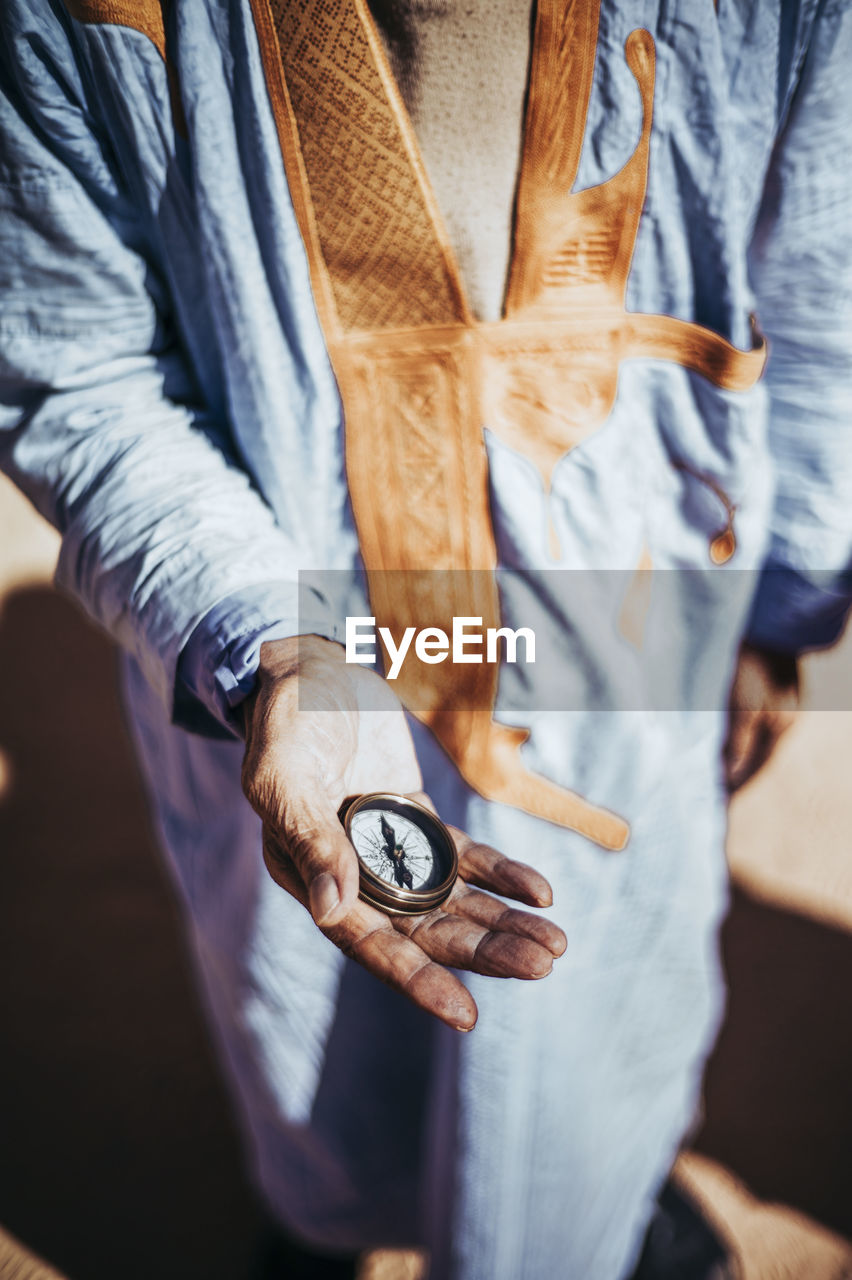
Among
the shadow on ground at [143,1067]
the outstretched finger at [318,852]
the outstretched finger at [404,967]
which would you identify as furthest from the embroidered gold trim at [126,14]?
the shadow on ground at [143,1067]

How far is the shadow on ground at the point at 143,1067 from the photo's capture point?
6.48 feet

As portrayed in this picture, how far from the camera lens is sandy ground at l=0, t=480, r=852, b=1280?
1.95 metres

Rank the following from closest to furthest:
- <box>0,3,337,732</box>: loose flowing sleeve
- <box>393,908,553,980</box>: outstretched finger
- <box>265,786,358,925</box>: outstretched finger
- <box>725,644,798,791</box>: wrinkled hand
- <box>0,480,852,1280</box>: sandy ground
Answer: <box>265,786,358,925</box>: outstretched finger, <box>393,908,553,980</box>: outstretched finger, <box>0,3,337,732</box>: loose flowing sleeve, <box>725,644,798,791</box>: wrinkled hand, <box>0,480,852,1280</box>: sandy ground

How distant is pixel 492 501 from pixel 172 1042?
76.5 inches

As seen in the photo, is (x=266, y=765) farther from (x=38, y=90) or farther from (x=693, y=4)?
(x=693, y=4)

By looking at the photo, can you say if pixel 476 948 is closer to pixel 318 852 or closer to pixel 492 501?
pixel 318 852

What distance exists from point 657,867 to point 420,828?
0.43 metres

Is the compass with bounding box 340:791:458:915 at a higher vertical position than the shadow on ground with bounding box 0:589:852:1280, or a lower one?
higher

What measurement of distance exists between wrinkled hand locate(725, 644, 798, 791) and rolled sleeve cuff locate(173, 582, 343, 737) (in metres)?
0.72

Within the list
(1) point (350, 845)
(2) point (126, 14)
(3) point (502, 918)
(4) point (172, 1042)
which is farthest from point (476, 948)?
(4) point (172, 1042)

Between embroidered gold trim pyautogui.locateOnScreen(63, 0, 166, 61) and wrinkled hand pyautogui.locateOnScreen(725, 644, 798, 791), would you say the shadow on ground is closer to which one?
wrinkled hand pyautogui.locateOnScreen(725, 644, 798, 791)

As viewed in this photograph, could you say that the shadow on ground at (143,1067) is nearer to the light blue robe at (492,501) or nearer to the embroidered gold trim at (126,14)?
the light blue robe at (492,501)

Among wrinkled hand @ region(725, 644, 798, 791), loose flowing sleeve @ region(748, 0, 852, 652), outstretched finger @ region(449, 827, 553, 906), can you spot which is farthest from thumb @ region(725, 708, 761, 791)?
outstretched finger @ region(449, 827, 553, 906)

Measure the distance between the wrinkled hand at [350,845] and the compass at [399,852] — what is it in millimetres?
20
